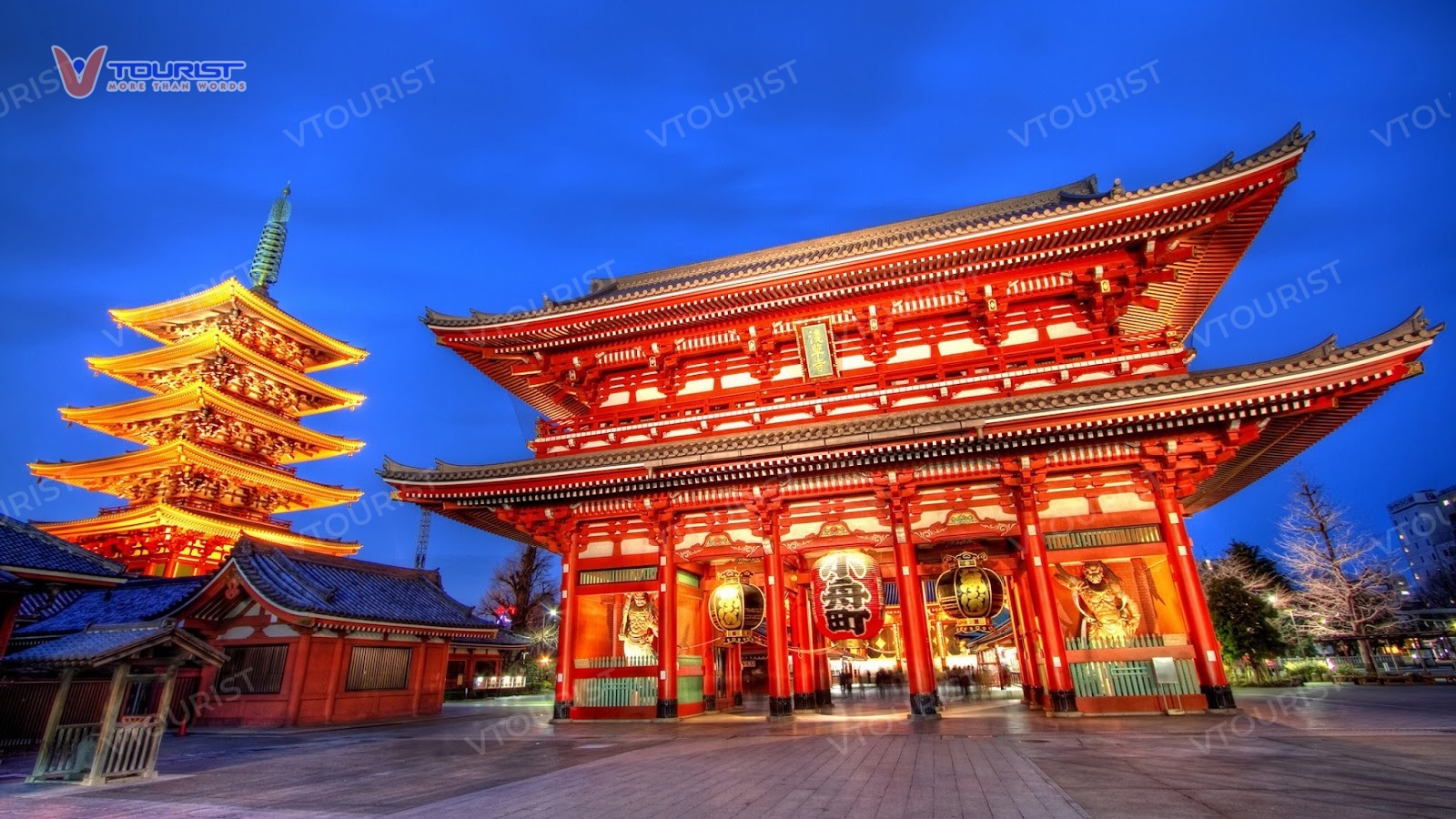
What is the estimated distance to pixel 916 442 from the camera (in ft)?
43.7

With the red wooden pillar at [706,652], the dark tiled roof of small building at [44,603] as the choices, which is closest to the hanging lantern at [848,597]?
the red wooden pillar at [706,652]

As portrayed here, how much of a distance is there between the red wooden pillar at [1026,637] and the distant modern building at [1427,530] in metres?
78.7

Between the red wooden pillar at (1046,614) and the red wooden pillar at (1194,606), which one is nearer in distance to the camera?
the red wooden pillar at (1194,606)

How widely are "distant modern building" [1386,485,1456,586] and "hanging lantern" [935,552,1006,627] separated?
82.6 meters

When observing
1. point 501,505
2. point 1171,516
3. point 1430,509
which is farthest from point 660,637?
point 1430,509

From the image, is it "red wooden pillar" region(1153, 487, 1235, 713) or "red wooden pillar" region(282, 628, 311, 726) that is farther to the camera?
"red wooden pillar" region(282, 628, 311, 726)

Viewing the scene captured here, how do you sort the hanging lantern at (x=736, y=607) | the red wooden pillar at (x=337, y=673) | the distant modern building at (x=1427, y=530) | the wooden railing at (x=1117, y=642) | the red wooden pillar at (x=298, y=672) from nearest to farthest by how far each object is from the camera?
1. the wooden railing at (x=1117, y=642)
2. the hanging lantern at (x=736, y=607)
3. the red wooden pillar at (x=298, y=672)
4. the red wooden pillar at (x=337, y=673)
5. the distant modern building at (x=1427, y=530)

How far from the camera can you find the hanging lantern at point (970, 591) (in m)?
13.8

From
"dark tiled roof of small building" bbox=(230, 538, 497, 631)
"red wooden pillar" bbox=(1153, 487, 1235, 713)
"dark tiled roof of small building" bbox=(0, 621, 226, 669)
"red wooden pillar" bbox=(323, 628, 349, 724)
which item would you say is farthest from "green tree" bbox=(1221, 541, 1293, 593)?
"dark tiled roof of small building" bbox=(0, 621, 226, 669)

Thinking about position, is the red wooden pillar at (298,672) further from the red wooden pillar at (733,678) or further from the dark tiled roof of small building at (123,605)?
the red wooden pillar at (733,678)

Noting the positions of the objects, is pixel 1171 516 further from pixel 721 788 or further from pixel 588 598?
pixel 588 598

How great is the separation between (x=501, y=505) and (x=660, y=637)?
17.6 ft

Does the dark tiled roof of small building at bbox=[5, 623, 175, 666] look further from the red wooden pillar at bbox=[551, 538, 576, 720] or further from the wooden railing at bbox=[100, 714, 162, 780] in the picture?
the red wooden pillar at bbox=[551, 538, 576, 720]

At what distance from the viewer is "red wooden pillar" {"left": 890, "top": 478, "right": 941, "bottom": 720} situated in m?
13.6
